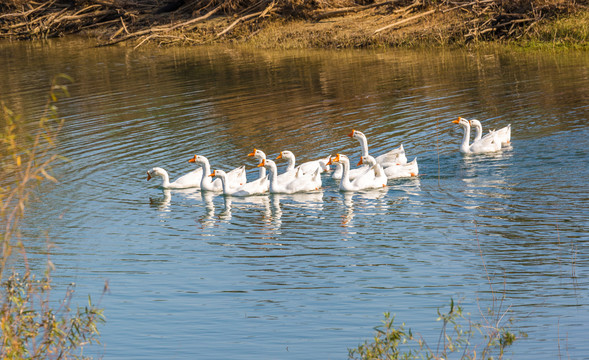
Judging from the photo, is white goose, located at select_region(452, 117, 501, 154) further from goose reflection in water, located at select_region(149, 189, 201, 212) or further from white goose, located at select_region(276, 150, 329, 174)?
goose reflection in water, located at select_region(149, 189, 201, 212)

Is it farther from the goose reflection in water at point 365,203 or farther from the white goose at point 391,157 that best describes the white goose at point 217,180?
the white goose at point 391,157

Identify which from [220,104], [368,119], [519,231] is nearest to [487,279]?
[519,231]

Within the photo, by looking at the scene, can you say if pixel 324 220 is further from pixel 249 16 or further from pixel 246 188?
pixel 249 16

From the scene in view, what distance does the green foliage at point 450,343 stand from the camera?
24.3 ft

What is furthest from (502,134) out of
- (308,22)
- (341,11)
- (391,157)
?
(308,22)

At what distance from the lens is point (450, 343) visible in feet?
25.0

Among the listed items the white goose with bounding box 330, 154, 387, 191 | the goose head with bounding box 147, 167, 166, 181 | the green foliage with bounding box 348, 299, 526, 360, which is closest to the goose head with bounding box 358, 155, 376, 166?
the white goose with bounding box 330, 154, 387, 191

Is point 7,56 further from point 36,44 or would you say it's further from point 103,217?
point 103,217

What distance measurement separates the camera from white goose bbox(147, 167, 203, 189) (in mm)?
17219

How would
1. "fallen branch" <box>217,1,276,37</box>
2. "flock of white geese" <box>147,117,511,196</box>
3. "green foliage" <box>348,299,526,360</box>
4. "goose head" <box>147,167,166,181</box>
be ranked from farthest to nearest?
"fallen branch" <box>217,1,276,37</box>
"goose head" <box>147,167,166,181</box>
"flock of white geese" <box>147,117,511,196</box>
"green foliage" <box>348,299,526,360</box>

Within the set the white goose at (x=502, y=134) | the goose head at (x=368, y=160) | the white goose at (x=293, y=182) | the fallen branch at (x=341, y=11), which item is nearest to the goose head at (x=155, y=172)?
the white goose at (x=293, y=182)

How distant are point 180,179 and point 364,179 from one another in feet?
13.5

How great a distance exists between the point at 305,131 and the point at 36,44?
2932cm

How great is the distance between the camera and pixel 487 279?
34.5 feet
